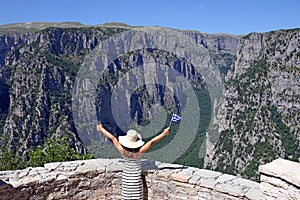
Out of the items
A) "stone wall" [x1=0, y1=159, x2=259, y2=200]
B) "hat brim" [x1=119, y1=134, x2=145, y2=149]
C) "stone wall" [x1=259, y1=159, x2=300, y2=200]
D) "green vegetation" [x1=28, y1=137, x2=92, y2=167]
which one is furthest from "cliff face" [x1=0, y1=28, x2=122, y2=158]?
"stone wall" [x1=259, y1=159, x2=300, y2=200]

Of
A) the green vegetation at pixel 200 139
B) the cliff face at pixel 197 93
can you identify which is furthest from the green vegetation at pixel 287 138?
the green vegetation at pixel 200 139

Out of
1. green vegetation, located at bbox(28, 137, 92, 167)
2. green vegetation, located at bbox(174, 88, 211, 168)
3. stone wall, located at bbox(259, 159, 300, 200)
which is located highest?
stone wall, located at bbox(259, 159, 300, 200)

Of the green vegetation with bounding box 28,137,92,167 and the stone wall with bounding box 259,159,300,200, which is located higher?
the stone wall with bounding box 259,159,300,200

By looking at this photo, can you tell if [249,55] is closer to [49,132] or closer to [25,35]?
[49,132]

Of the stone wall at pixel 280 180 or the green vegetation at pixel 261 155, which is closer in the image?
the stone wall at pixel 280 180

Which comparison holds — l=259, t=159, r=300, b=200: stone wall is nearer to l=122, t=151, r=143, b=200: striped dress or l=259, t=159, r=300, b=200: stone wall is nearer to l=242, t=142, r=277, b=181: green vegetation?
l=122, t=151, r=143, b=200: striped dress

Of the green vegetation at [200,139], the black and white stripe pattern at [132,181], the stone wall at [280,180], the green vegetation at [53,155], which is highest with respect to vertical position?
the stone wall at [280,180]

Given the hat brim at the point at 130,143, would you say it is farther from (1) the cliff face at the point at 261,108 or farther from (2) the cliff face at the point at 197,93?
(1) the cliff face at the point at 261,108

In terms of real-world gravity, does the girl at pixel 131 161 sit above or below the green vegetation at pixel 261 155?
above
